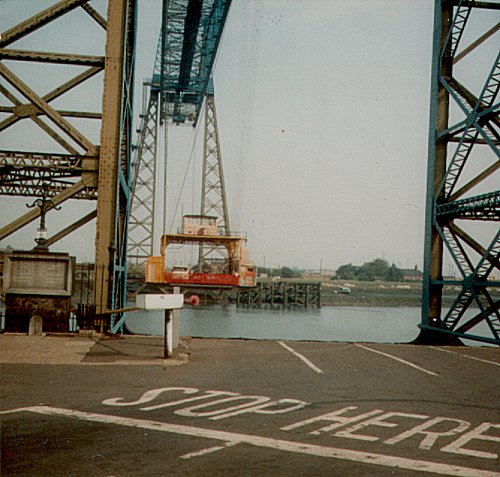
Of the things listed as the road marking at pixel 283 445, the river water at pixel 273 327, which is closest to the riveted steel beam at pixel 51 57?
the road marking at pixel 283 445

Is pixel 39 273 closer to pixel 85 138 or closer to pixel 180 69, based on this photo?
pixel 85 138

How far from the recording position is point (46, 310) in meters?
15.2

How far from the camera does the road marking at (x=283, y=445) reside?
16.8 ft

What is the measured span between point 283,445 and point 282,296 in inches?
3935

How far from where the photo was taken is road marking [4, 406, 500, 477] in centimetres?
511

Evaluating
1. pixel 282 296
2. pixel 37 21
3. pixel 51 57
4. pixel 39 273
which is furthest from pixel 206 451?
pixel 282 296

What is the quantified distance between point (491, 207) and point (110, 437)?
54.6 feet

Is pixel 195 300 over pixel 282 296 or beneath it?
over

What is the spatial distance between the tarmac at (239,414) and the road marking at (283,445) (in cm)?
1

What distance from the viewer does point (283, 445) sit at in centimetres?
575

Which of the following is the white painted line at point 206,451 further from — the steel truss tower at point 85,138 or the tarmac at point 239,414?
the steel truss tower at point 85,138

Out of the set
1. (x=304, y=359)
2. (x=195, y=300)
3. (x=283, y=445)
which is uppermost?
(x=283, y=445)

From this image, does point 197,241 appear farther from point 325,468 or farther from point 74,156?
point 325,468

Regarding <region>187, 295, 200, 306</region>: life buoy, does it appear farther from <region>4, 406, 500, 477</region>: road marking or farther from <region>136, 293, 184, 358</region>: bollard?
<region>4, 406, 500, 477</region>: road marking
